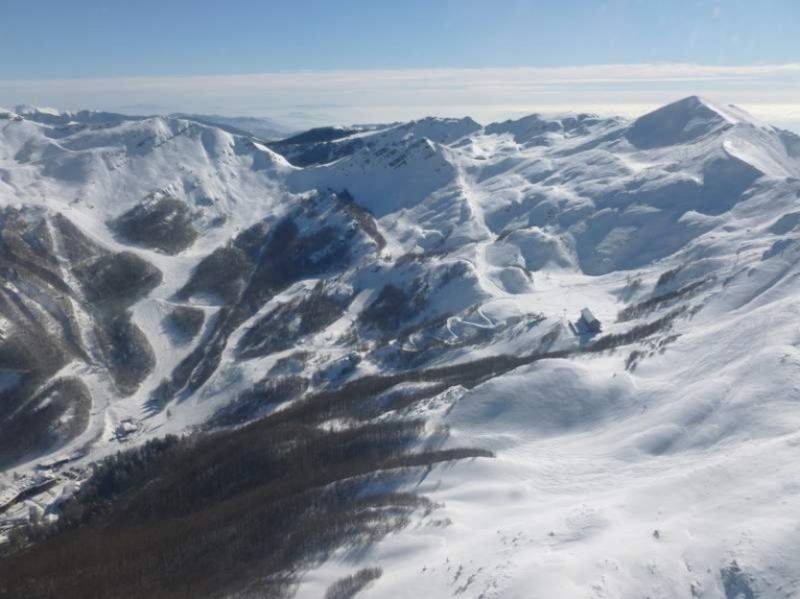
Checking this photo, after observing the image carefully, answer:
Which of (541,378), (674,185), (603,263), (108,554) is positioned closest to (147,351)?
(108,554)

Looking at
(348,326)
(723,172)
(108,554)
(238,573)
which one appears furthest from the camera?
(723,172)

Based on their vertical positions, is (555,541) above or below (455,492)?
above

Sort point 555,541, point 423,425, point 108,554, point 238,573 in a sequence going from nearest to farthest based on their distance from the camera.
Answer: point 555,541 → point 238,573 → point 108,554 → point 423,425

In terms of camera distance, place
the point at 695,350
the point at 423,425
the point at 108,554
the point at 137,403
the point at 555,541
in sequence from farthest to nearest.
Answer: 1. the point at 137,403
2. the point at 695,350
3. the point at 423,425
4. the point at 108,554
5. the point at 555,541

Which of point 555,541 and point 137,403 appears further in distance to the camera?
point 137,403

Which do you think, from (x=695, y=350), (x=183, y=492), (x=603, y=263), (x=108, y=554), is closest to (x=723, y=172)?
(x=603, y=263)

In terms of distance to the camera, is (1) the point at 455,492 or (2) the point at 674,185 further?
(2) the point at 674,185

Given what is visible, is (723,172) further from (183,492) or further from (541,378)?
(183,492)

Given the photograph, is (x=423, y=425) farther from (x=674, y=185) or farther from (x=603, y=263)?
(x=674, y=185)

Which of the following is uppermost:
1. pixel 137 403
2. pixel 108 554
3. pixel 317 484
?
pixel 317 484
